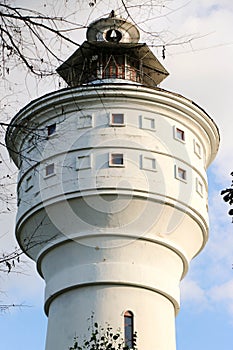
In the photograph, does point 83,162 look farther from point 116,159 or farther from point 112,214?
point 112,214

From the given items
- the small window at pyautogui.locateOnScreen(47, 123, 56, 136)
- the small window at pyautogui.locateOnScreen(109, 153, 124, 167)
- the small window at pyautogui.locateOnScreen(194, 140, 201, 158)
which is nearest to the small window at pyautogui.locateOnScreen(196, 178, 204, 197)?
the small window at pyautogui.locateOnScreen(194, 140, 201, 158)

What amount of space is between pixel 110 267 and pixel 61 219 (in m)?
1.19

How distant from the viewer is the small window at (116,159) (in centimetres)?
1311

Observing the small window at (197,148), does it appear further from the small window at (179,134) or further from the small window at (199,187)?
the small window at (199,187)

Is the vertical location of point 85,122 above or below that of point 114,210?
above

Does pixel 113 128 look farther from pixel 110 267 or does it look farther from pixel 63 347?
pixel 63 347

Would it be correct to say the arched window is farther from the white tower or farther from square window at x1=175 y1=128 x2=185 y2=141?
square window at x1=175 y1=128 x2=185 y2=141

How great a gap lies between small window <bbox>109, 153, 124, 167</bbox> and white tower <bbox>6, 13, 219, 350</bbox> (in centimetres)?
2

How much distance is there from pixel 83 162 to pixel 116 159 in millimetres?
584

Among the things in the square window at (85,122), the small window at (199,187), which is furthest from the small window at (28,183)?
the small window at (199,187)

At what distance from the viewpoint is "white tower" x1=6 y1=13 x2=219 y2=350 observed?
12.8 m

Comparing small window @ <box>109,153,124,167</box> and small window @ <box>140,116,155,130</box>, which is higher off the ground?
small window @ <box>140,116,155,130</box>

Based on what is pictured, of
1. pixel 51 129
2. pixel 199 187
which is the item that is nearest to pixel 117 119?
pixel 51 129

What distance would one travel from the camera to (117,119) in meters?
13.5
